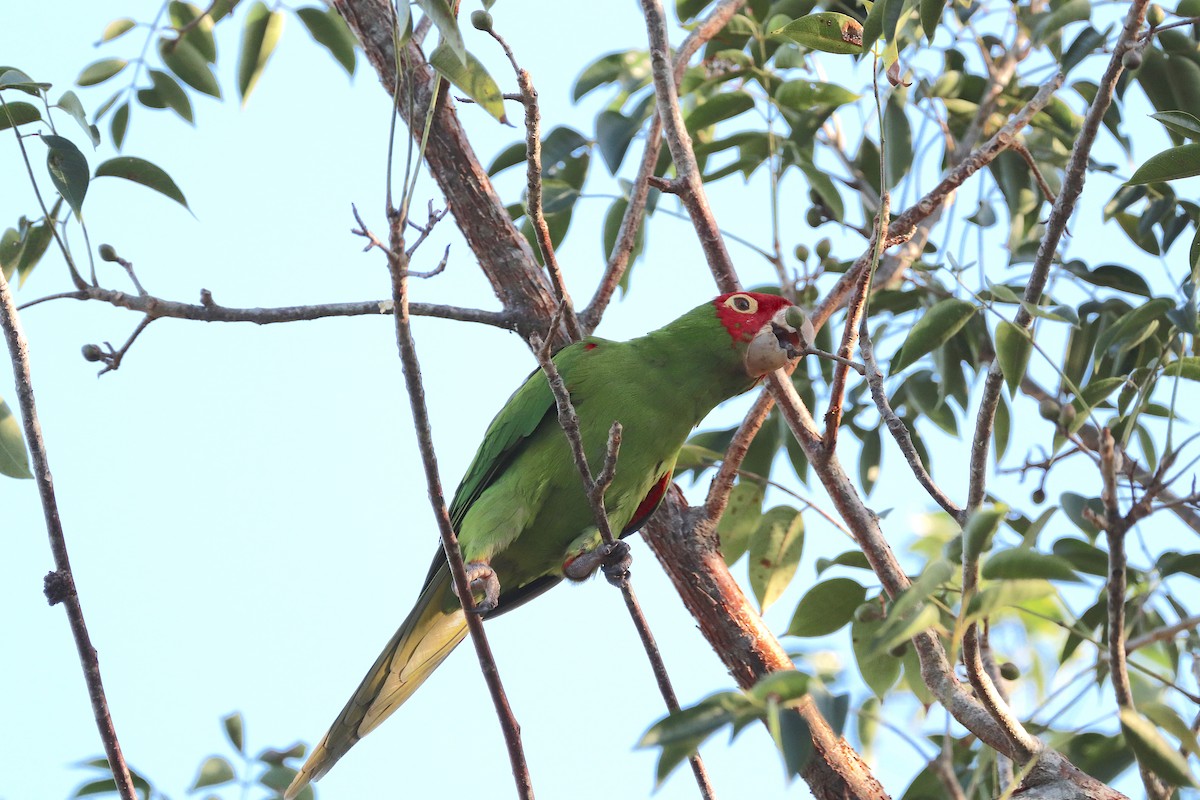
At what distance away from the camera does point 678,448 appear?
3375 millimetres

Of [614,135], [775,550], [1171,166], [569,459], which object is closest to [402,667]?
[569,459]

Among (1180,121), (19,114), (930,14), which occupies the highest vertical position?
(19,114)

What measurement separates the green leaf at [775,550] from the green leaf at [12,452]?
76.8 inches

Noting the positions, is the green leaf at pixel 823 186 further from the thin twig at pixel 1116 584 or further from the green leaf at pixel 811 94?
the thin twig at pixel 1116 584

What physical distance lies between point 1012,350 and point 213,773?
206cm

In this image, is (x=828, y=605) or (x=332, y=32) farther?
(x=332, y=32)

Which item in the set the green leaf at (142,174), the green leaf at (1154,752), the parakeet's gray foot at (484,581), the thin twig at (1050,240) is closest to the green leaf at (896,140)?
the thin twig at (1050,240)

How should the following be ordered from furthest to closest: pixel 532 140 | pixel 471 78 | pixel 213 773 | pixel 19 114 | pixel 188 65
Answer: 1. pixel 188 65
2. pixel 213 773
3. pixel 19 114
4. pixel 532 140
5. pixel 471 78

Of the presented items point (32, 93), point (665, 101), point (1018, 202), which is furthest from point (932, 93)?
point (32, 93)

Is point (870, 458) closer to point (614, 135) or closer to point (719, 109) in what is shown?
point (719, 109)

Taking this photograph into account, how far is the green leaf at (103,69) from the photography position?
3303 mm

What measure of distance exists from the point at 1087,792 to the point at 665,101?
1871mm

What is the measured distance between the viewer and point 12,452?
2246 millimetres

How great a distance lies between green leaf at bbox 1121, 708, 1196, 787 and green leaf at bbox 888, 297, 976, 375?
3.32ft
